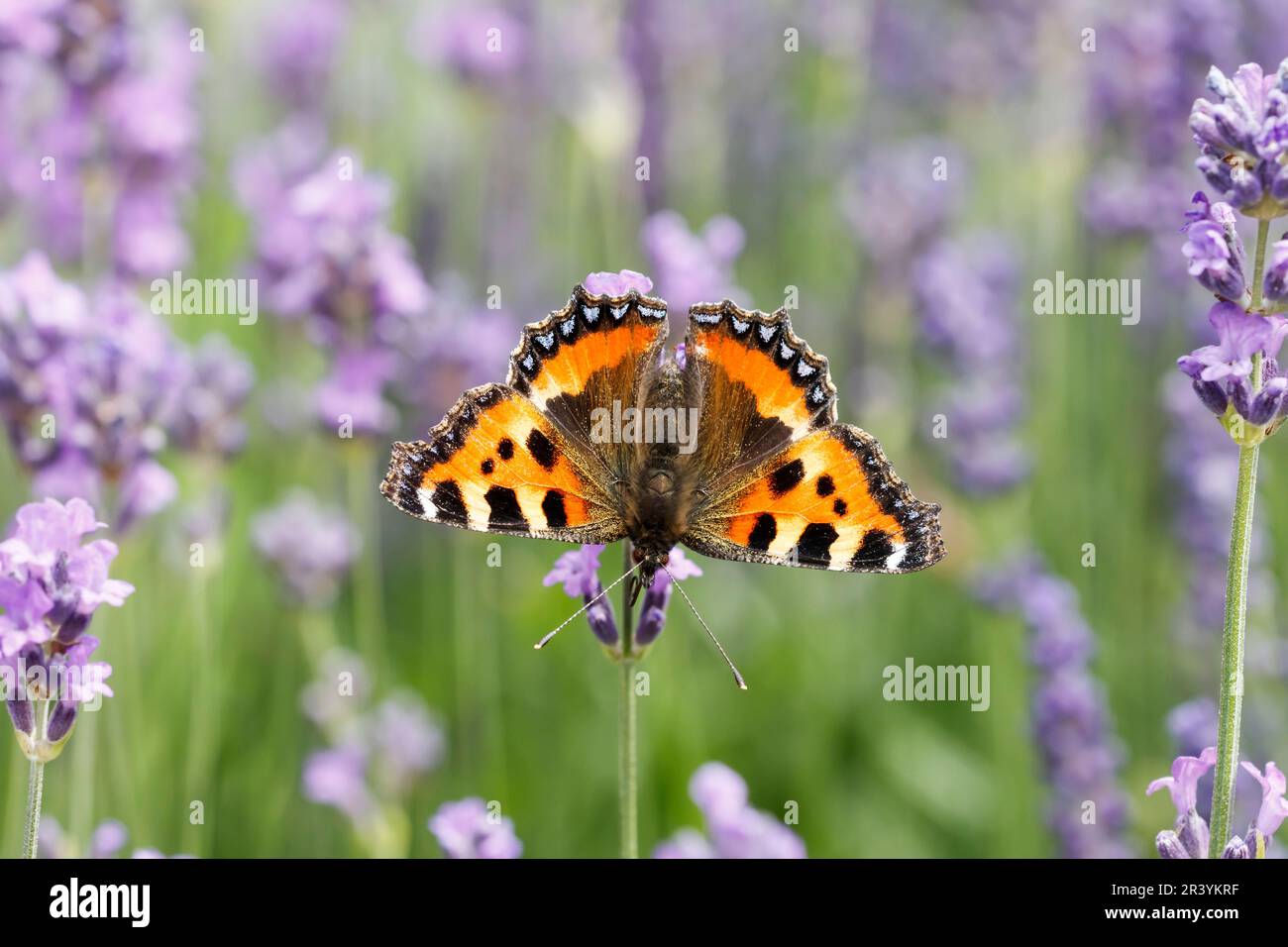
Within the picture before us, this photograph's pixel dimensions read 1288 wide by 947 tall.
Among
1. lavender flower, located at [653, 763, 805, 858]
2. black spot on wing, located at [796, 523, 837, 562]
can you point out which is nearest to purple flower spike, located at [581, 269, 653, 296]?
black spot on wing, located at [796, 523, 837, 562]

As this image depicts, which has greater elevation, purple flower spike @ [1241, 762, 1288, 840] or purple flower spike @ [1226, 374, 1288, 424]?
purple flower spike @ [1226, 374, 1288, 424]

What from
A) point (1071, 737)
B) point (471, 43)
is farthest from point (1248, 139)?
point (471, 43)

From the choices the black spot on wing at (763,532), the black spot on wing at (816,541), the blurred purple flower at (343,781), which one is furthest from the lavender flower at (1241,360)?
the blurred purple flower at (343,781)

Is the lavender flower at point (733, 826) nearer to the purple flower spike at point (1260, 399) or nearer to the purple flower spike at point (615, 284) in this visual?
the purple flower spike at point (615, 284)

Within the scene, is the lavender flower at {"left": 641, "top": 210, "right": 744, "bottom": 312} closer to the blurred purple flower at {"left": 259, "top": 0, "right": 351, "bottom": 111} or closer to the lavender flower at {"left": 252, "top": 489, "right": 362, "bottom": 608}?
the lavender flower at {"left": 252, "top": 489, "right": 362, "bottom": 608}

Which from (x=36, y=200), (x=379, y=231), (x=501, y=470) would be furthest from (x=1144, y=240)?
(x=36, y=200)

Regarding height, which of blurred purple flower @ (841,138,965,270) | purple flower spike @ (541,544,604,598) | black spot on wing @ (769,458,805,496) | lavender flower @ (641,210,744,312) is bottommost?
purple flower spike @ (541,544,604,598)
